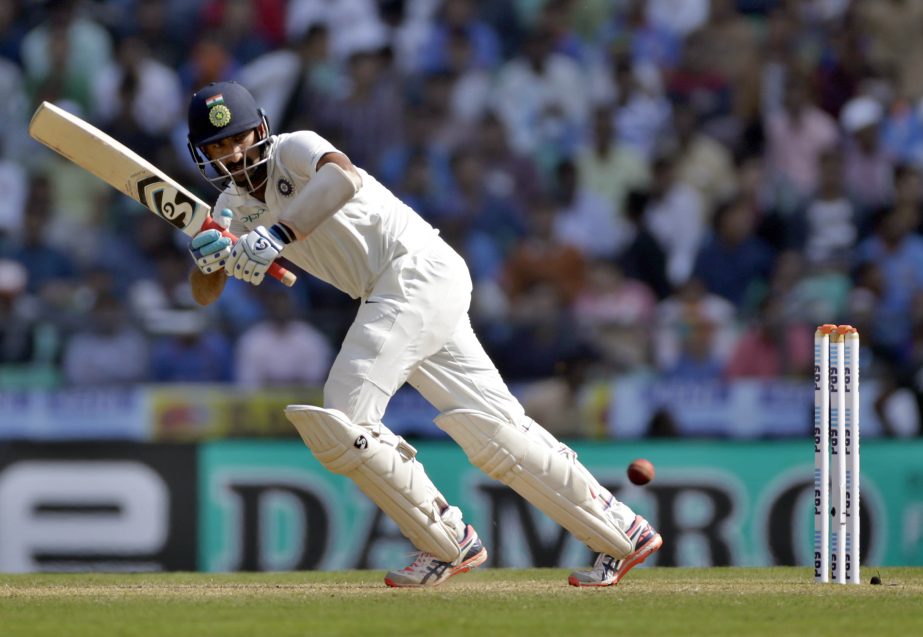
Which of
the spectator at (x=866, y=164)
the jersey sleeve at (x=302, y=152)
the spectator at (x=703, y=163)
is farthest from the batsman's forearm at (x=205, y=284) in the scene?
the spectator at (x=866, y=164)

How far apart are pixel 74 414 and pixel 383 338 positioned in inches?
120

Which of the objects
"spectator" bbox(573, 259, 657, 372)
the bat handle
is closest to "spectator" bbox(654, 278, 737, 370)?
"spectator" bbox(573, 259, 657, 372)

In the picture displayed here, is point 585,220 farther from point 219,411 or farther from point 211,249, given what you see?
point 211,249

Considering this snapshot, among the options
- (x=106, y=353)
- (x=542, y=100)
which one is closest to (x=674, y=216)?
(x=542, y=100)

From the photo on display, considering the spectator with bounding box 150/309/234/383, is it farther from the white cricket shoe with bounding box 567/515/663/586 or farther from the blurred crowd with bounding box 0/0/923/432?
the white cricket shoe with bounding box 567/515/663/586

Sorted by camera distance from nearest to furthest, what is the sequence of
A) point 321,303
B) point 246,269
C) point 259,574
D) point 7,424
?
point 246,269, point 259,574, point 7,424, point 321,303

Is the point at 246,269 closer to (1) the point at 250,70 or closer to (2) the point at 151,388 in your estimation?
(2) the point at 151,388

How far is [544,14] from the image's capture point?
11.1 m

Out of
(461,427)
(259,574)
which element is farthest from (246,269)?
(259,574)

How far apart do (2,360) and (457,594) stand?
3.49 m

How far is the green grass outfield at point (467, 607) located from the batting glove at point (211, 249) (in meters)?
1.02

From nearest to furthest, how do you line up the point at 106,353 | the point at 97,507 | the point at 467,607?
the point at 467,607
the point at 97,507
the point at 106,353

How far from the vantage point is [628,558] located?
5293mm

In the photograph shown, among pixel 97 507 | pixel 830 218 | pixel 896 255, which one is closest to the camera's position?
pixel 97 507
